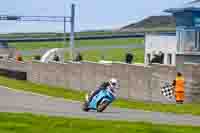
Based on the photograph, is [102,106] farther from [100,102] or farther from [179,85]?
[179,85]

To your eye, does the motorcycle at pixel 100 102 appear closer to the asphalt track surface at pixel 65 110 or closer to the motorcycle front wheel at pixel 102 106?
the motorcycle front wheel at pixel 102 106

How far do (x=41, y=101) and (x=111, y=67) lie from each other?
8.61 meters

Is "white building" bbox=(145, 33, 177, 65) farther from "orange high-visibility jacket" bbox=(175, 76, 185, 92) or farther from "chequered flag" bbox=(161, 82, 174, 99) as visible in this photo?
"orange high-visibility jacket" bbox=(175, 76, 185, 92)

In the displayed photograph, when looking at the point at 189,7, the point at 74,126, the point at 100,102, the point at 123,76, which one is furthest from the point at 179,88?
the point at 189,7

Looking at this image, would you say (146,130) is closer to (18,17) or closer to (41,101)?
(41,101)

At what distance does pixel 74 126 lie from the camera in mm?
16328

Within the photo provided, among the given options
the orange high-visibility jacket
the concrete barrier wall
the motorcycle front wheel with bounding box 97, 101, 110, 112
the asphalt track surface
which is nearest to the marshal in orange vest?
the orange high-visibility jacket

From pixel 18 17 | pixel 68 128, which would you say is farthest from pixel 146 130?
pixel 18 17

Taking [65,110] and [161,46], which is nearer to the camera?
[65,110]

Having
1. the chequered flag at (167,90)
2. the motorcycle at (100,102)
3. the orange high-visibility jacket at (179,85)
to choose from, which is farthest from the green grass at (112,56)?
the motorcycle at (100,102)

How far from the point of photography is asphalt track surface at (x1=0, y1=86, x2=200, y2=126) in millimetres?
20112

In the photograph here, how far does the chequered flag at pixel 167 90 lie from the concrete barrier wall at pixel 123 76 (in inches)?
8.6

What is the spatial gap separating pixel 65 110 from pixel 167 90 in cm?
755

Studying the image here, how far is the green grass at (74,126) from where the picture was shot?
1577cm
